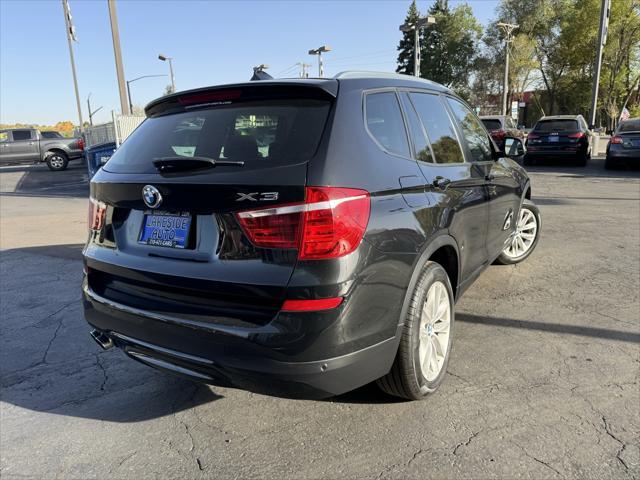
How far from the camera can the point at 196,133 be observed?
2684 mm

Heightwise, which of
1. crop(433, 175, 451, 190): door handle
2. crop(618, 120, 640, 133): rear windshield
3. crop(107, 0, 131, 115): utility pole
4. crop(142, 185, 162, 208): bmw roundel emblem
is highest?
crop(107, 0, 131, 115): utility pole

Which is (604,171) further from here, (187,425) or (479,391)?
(187,425)

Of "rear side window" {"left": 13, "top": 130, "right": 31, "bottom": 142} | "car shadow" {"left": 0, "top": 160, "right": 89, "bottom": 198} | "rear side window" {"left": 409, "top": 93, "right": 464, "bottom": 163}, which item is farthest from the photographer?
"rear side window" {"left": 13, "top": 130, "right": 31, "bottom": 142}

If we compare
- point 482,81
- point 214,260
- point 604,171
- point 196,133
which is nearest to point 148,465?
point 214,260

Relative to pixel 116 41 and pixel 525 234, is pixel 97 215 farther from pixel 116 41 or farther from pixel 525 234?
pixel 116 41

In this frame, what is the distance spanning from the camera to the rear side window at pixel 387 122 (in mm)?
2516

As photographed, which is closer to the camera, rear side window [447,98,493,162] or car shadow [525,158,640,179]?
rear side window [447,98,493,162]

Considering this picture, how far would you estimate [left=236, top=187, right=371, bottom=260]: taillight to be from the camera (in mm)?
2045

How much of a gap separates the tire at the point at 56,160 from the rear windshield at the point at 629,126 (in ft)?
74.5

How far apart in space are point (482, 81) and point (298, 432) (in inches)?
2223

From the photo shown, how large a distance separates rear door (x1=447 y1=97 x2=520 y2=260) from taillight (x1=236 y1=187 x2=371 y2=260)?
1.94 m

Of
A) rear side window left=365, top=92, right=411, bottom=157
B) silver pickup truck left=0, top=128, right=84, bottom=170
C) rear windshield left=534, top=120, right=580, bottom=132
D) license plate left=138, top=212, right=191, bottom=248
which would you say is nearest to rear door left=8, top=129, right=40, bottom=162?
silver pickup truck left=0, top=128, right=84, bottom=170

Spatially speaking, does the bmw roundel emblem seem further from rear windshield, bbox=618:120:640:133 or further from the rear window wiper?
rear windshield, bbox=618:120:640:133

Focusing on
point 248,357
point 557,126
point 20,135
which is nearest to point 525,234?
point 248,357
